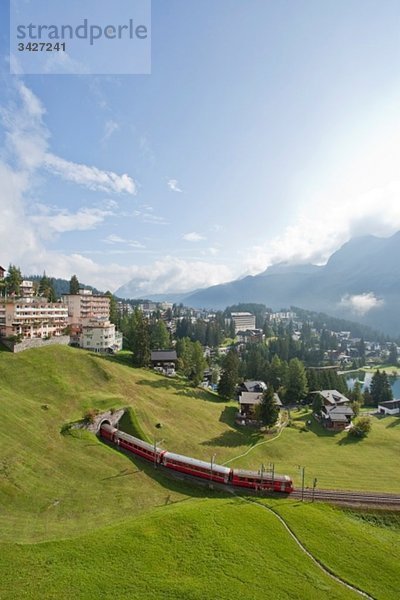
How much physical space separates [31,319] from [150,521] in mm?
59793

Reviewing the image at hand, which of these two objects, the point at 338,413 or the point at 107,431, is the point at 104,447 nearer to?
the point at 107,431

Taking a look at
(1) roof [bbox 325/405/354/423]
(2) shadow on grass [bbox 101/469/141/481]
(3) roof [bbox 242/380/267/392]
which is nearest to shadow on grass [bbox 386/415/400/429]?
(1) roof [bbox 325/405/354/423]

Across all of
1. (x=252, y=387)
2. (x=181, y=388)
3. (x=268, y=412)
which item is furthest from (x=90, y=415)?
(x=252, y=387)

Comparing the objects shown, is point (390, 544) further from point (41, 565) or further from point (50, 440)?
point (50, 440)

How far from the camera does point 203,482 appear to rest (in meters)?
41.6

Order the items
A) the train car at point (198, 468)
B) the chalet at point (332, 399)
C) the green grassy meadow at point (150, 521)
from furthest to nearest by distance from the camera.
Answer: the chalet at point (332, 399)
the train car at point (198, 468)
the green grassy meadow at point (150, 521)

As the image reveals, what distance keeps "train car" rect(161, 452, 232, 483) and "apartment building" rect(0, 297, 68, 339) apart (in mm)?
41149

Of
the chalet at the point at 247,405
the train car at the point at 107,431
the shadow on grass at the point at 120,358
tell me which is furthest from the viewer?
the shadow on grass at the point at 120,358

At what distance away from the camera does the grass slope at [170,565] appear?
900 inches

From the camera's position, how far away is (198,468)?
41812mm

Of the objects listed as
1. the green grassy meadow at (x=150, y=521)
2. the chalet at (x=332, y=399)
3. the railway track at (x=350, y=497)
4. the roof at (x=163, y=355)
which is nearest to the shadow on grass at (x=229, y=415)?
the green grassy meadow at (x=150, y=521)

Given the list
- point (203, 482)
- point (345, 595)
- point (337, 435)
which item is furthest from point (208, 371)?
point (345, 595)

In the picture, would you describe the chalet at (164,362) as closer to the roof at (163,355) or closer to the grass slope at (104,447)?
the roof at (163,355)

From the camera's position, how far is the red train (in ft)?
132
